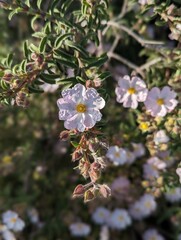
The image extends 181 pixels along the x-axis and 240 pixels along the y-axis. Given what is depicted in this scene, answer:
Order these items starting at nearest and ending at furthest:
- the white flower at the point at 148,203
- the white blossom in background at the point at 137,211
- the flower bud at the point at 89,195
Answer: the flower bud at the point at 89,195 → the white flower at the point at 148,203 → the white blossom in background at the point at 137,211

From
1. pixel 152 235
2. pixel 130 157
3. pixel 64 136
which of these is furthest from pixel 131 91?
pixel 152 235

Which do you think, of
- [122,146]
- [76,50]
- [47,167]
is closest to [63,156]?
[47,167]

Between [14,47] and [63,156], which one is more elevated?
[14,47]

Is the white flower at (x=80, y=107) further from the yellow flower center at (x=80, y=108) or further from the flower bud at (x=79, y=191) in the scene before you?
the flower bud at (x=79, y=191)

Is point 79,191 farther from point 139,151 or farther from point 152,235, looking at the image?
point 152,235

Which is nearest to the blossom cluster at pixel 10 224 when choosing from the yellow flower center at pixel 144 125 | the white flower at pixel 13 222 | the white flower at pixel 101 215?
the white flower at pixel 13 222

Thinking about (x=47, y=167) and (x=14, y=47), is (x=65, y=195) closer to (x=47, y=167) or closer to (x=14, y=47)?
(x=47, y=167)

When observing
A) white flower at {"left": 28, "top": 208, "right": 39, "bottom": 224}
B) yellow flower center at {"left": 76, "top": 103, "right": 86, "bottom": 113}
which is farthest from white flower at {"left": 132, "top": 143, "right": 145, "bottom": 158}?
yellow flower center at {"left": 76, "top": 103, "right": 86, "bottom": 113}
